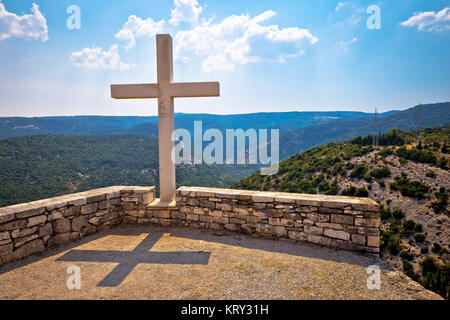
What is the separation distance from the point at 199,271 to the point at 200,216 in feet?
5.02

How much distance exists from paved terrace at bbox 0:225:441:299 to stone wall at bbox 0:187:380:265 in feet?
0.58

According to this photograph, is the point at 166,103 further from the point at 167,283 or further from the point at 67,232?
the point at 167,283

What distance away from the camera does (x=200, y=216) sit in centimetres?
446

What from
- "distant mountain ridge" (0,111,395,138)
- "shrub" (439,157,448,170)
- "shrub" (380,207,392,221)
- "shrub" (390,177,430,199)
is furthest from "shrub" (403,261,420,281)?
"distant mountain ridge" (0,111,395,138)

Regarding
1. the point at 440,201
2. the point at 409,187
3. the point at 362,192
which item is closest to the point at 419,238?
the point at 440,201

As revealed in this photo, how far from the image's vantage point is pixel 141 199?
15.4 feet

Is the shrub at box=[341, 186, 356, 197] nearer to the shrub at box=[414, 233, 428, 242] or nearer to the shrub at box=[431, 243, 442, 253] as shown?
the shrub at box=[414, 233, 428, 242]

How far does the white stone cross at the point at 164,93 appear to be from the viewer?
4.57m

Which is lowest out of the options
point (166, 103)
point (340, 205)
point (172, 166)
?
point (340, 205)

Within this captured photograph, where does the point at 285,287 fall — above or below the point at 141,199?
below

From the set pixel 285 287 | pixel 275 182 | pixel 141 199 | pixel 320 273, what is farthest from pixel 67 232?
pixel 275 182

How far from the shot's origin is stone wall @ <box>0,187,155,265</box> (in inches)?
125

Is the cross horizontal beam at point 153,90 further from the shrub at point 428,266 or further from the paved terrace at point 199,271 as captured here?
the shrub at point 428,266
